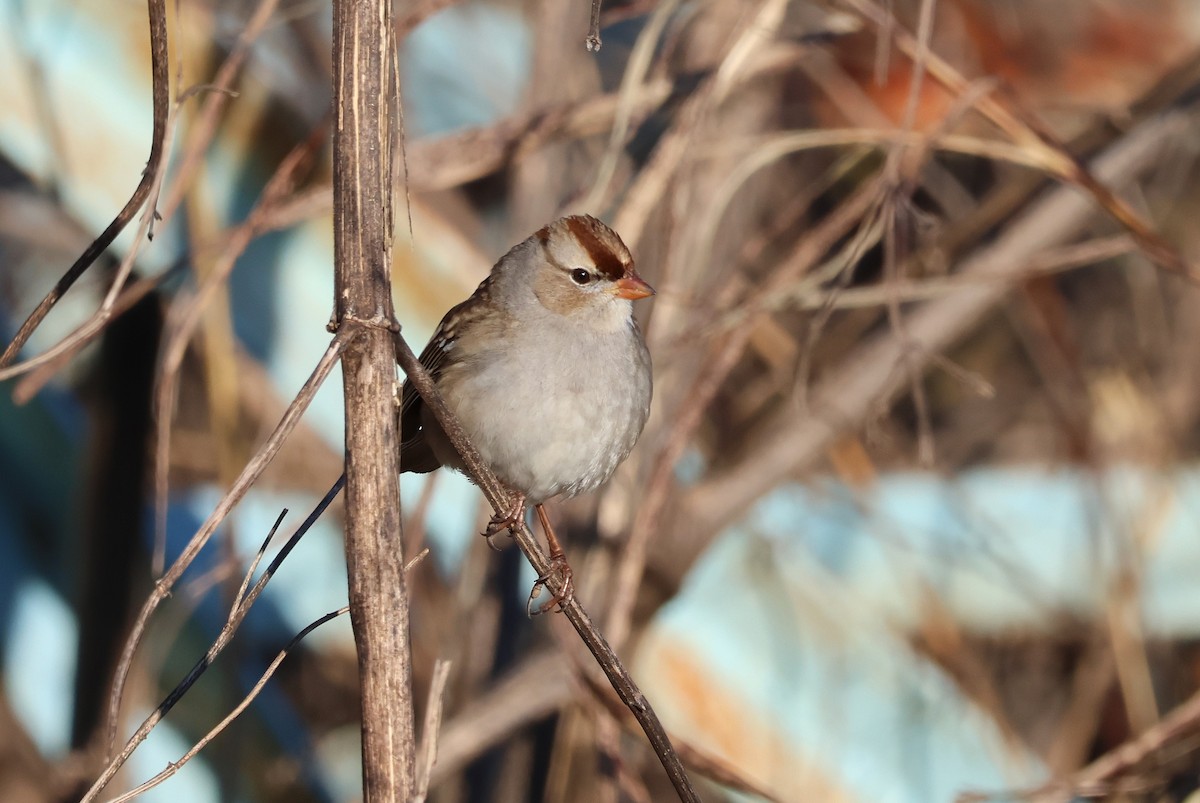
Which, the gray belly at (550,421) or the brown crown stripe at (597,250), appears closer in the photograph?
the gray belly at (550,421)

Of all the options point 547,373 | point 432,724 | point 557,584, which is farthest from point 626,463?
point 432,724

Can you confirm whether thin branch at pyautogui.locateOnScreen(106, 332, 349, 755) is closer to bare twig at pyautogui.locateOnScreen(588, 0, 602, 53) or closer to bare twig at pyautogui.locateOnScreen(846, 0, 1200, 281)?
bare twig at pyautogui.locateOnScreen(588, 0, 602, 53)

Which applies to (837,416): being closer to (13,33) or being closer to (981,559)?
(981,559)

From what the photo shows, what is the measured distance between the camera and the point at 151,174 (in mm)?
1435

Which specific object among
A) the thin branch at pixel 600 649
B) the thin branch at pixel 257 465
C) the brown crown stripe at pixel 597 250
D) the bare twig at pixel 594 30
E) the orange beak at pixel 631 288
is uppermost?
the brown crown stripe at pixel 597 250

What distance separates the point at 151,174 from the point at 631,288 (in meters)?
1.08

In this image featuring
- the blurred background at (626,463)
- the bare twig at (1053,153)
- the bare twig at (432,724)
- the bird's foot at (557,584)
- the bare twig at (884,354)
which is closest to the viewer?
the bare twig at (432,724)

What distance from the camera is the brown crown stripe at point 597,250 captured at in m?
2.33

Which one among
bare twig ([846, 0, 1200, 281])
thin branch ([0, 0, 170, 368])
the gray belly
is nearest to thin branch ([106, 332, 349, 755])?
thin branch ([0, 0, 170, 368])

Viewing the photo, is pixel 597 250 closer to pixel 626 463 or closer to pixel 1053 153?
pixel 626 463

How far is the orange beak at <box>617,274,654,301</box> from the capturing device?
231 cm

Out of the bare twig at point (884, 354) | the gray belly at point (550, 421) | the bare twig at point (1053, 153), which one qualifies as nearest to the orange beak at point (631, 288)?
the gray belly at point (550, 421)

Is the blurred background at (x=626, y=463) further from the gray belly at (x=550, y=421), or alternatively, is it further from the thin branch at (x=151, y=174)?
the thin branch at (x=151, y=174)

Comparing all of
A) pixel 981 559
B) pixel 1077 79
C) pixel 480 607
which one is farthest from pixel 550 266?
pixel 1077 79
